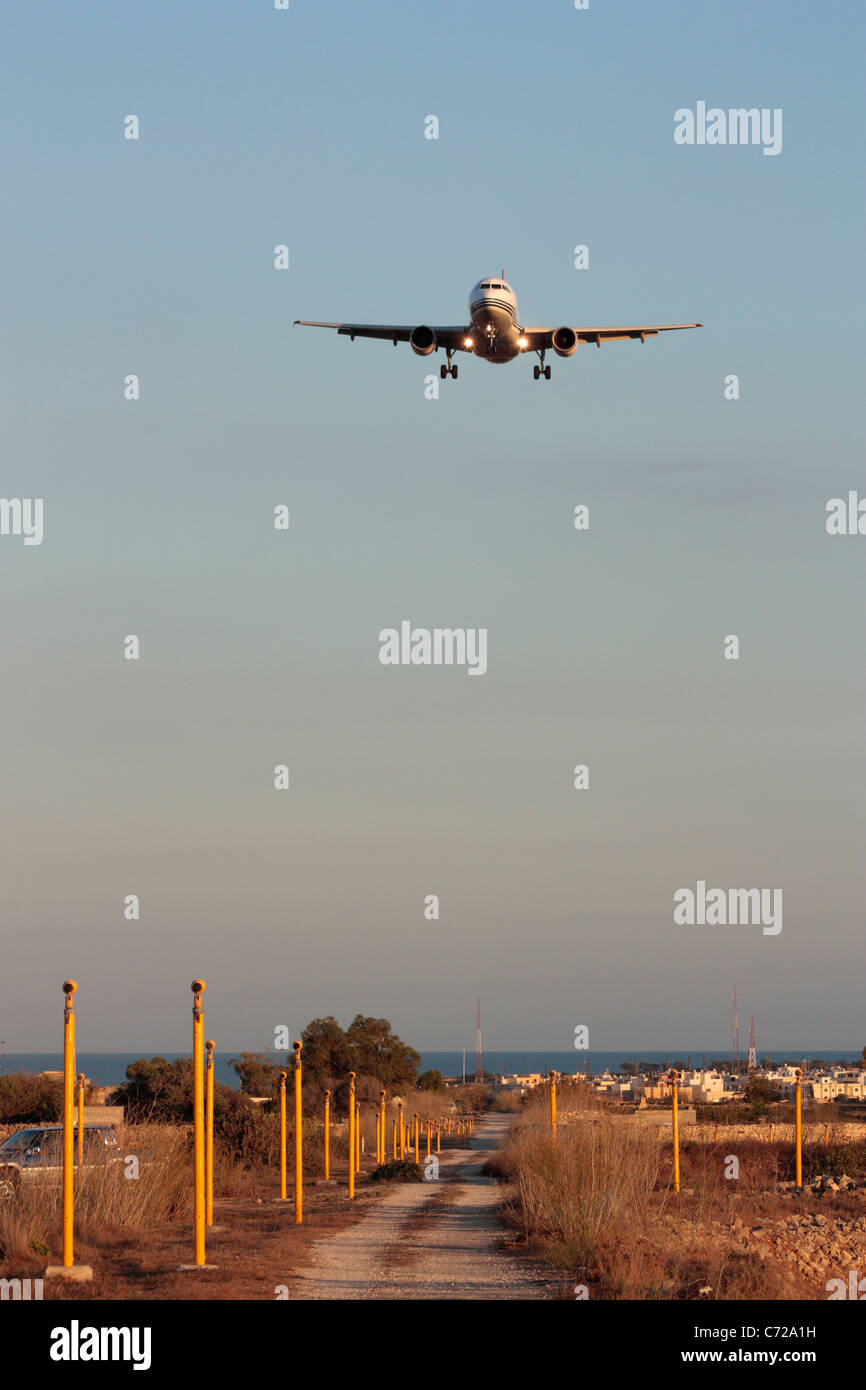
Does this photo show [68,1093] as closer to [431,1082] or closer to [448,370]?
[448,370]

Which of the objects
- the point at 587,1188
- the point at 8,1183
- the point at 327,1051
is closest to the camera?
the point at 8,1183

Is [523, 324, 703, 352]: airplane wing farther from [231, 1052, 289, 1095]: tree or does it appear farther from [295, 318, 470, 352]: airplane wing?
[231, 1052, 289, 1095]: tree

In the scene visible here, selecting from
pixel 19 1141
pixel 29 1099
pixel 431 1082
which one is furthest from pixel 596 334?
pixel 431 1082

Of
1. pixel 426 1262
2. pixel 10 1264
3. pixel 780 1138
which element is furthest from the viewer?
pixel 780 1138

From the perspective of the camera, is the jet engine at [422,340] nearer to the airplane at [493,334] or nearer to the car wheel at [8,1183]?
the airplane at [493,334]
